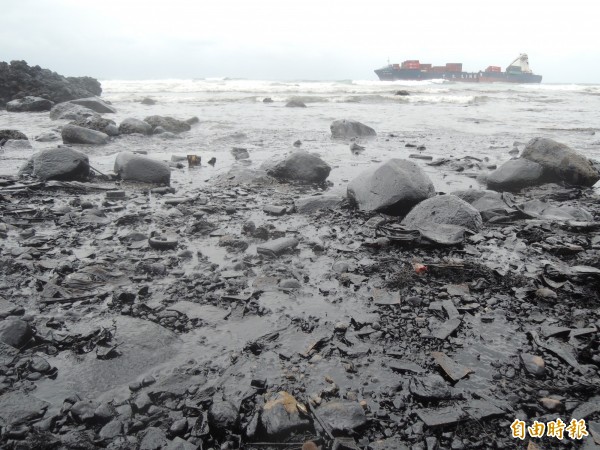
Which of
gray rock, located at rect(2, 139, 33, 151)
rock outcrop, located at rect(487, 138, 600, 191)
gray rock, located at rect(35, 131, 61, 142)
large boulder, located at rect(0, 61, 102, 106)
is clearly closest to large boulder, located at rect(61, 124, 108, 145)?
gray rock, located at rect(35, 131, 61, 142)

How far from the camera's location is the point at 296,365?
216 centimetres

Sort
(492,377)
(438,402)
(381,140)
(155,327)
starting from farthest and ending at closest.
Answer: (381,140), (155,327), (492,377), (438,402)

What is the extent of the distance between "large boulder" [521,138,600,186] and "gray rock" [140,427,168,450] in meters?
6.17

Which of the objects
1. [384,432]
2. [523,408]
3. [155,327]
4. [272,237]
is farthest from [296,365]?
[272,237]

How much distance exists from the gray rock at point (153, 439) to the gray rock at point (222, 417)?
20 centimetres

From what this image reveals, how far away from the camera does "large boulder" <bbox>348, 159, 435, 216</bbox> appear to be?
14.6 feet

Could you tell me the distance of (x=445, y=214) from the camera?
158 inches

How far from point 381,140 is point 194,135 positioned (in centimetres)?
508

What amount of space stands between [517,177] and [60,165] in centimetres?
664

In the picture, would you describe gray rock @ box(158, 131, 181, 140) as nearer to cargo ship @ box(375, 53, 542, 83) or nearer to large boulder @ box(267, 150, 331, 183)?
large boulder @ box(267, 150, 331, 183)

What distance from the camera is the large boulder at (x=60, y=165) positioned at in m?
5.60

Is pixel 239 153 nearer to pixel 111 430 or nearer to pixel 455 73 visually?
pixel 111 430

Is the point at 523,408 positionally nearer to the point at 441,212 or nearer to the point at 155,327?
the point at 155,327

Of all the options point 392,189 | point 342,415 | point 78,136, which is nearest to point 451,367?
point 342,415
